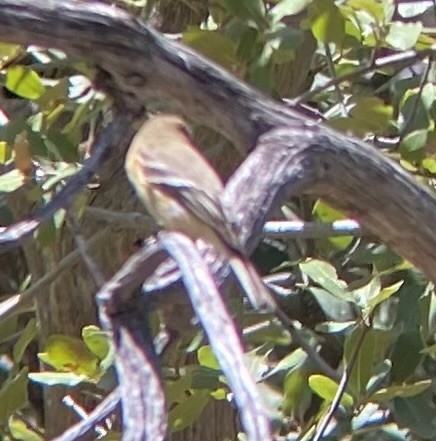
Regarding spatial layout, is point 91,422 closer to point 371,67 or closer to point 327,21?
point 327,21

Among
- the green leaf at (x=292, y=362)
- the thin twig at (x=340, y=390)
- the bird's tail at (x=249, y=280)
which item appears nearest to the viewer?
the bird's tail at (x=249, y=280)

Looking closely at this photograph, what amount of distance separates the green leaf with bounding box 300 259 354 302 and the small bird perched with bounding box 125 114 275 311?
293 millimetres

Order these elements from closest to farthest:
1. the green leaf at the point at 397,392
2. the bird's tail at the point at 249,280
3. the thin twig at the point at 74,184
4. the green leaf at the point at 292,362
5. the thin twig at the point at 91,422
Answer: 1. the thin twig at the point at 91,422
2. the thin twig at the point at 74,184
3. the bird's tail at the point at 249,280
4. the green leaf at the point at 397,392
5. the green leaf at the point at 292,362

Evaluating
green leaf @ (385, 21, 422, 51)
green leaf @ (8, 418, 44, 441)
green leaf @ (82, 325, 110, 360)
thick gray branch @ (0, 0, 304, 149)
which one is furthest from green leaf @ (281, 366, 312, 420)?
thick gray branch @ (0, 0, 304, 149)

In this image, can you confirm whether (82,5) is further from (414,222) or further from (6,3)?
(414,222)

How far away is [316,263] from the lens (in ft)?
6.89

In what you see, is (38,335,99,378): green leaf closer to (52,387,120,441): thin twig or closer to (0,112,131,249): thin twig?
(0,112,131,249): thin twig

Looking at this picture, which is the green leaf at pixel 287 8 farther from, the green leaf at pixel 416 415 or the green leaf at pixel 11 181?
the green leaf at pixel 416 415

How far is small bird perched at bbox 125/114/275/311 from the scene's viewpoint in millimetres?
1375

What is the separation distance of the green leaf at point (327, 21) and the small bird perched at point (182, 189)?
0.79ft

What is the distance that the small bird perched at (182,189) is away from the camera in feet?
4.51

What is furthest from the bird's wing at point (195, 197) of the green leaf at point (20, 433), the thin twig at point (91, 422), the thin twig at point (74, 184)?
the green leaf at point (20, 433)

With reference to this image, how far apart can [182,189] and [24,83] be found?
520 mm

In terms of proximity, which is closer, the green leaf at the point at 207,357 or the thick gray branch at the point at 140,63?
the thick gray branch at the point at 140,63
